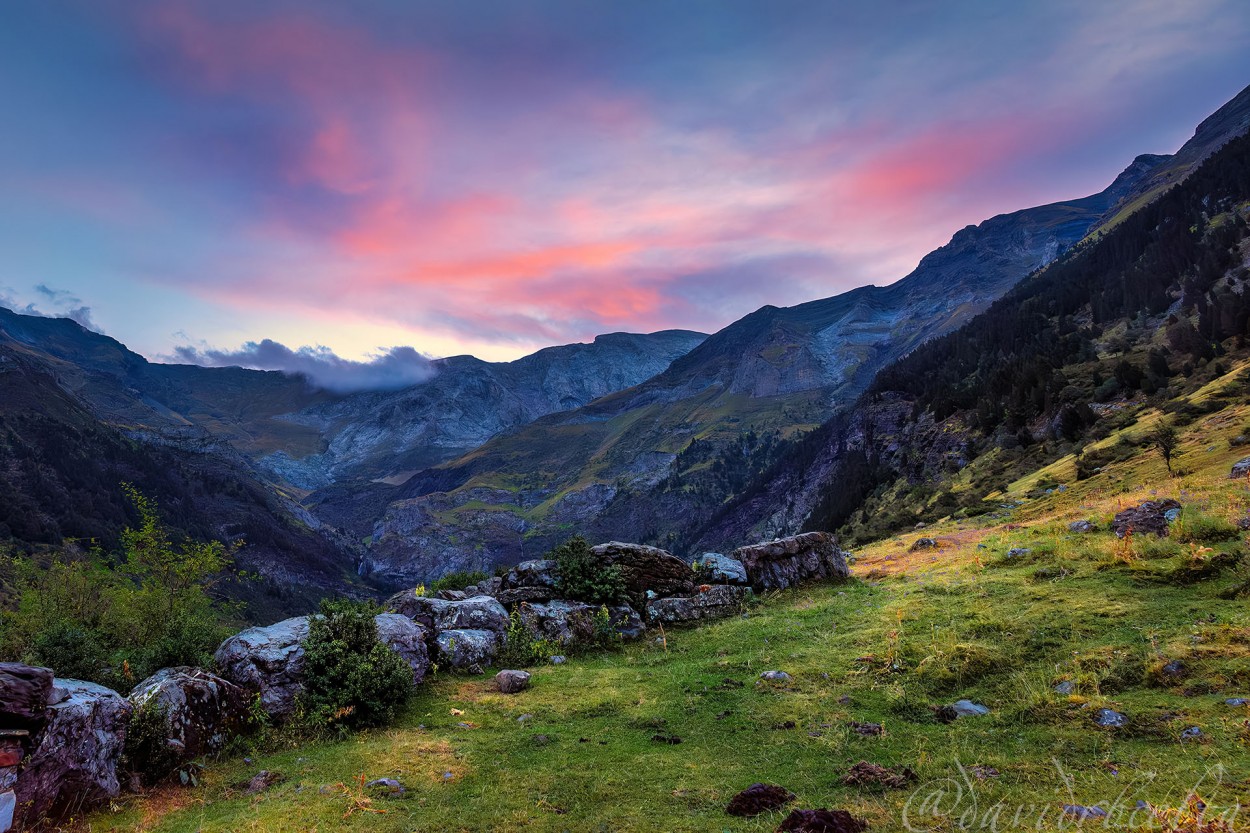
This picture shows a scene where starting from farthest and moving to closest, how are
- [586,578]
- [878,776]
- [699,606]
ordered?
[586,578] < [699,606] < [878,776]

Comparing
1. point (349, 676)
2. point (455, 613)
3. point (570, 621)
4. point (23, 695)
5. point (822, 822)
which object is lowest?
point (570, 621)

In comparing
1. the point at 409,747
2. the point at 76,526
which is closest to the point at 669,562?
the point at 409,747

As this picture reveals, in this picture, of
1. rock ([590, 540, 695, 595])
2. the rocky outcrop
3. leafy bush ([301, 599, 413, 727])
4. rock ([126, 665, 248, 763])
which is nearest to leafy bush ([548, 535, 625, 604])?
rock ([590, 540, 695, 595])

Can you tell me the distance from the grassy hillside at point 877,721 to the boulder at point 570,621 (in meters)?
2.15

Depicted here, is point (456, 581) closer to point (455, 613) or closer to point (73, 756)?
point (455, 613)

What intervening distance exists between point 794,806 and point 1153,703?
21.2ft

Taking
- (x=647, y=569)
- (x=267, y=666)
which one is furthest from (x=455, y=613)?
(x=647, y=569)

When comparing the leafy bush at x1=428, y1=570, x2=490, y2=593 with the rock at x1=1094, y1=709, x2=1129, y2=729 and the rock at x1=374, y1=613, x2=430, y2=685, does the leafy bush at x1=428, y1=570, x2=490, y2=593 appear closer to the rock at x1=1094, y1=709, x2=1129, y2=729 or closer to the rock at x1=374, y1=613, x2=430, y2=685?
the rock at x1=374, y1=613, x2=430, y2=685

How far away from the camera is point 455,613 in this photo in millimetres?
21672

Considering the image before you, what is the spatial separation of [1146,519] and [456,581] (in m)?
31.1

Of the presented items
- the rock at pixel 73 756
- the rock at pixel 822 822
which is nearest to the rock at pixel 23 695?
the rock at pixel 73 756

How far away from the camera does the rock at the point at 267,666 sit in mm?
14875

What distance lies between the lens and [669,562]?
2711cm

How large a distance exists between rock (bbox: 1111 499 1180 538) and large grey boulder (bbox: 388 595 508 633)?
2252 centimetres
